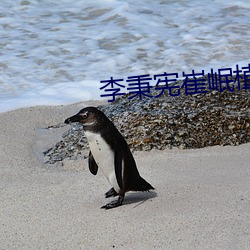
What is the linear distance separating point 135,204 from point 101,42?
5721 millimetres

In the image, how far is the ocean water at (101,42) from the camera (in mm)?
7633

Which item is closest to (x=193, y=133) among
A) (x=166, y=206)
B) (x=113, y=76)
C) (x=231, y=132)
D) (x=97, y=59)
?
(x=231, y=132)

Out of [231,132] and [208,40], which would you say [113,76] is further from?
[231,132]

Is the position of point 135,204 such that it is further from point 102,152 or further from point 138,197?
point 102,152

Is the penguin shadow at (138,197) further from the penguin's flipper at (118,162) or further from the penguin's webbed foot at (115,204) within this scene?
the penguin's flipper at (118,162)

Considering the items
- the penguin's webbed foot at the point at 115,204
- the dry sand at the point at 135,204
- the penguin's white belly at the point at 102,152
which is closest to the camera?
the dry sand at the point at 135,204

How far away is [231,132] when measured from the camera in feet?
17.2

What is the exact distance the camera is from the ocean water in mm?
7633

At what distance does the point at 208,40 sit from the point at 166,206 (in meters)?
5.84

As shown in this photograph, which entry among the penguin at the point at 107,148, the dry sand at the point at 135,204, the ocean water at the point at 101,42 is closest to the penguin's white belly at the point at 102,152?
the penguin at the point at 107,148

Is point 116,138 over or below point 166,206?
over

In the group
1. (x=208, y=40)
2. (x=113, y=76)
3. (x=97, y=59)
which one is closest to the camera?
(x=113, y=76)

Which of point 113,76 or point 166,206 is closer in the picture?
point 166,206

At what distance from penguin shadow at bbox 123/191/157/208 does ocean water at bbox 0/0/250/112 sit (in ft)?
9.24
